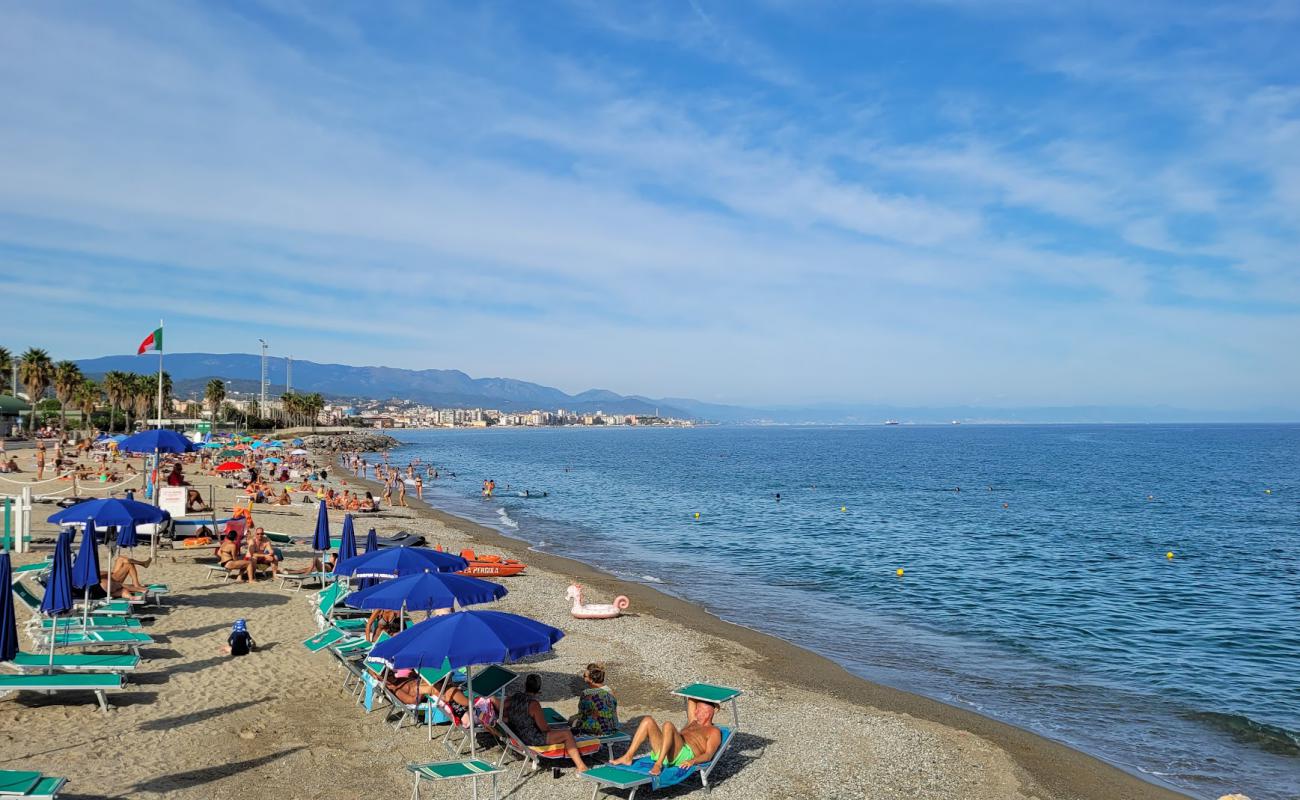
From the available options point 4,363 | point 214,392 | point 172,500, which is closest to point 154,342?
point 172,500

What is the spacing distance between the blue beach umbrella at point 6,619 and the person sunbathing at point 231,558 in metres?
9.64

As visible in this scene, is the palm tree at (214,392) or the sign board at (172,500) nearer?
the sign board at (172,500)

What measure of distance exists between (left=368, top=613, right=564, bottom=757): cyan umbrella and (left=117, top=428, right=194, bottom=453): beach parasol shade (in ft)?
43.1

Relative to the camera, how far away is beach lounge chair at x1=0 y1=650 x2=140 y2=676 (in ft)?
33.9

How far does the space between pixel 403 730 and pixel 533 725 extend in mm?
2031

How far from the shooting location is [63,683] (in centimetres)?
991

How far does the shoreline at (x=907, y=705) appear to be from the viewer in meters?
10.5

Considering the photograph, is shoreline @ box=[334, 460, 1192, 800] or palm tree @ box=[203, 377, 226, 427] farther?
palm tree @ box=[203, 377, 226, 427]

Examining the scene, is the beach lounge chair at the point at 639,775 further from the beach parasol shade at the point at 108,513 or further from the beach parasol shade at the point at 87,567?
the beach parasol shade at the point at 108,513

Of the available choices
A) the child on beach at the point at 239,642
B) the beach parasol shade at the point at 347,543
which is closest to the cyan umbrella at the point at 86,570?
the child on beach at the point at 239,642

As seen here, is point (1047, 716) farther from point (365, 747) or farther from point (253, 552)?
point (253, 552)

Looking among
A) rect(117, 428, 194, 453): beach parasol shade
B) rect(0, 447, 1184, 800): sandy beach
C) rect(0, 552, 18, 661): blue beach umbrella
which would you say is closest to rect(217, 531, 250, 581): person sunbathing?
rect(0, 447, 1184, 800): sandy beach

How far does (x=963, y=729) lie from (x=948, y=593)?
11.9 meters

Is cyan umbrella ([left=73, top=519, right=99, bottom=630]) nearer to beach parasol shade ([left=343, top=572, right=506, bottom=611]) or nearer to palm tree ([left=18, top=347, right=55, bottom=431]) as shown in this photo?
beach parasol shade ([left=343, top=572, right=506, bottom=611])
